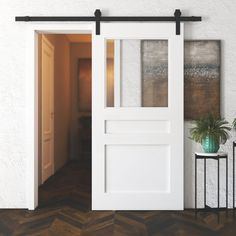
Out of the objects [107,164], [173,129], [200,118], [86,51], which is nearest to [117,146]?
[107,164]

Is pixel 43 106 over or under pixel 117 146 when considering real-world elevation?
over

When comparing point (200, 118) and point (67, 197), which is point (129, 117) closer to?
point (200, 118)

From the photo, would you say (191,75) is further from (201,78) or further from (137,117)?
(137,117)

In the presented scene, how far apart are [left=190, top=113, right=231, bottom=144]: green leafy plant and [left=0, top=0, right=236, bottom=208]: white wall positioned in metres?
0.97

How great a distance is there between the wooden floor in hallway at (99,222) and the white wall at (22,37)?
1.26ft

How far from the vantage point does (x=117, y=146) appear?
375 centimetres

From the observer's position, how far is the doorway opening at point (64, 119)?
4.87 meters

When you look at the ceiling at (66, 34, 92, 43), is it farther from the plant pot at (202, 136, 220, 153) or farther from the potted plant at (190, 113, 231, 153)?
the plant pot at (202, 136, 220, 153)

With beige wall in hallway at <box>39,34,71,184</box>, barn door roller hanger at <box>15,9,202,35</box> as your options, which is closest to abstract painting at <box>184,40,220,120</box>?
barn door roller hanger at <box>15,9,202,35</box>

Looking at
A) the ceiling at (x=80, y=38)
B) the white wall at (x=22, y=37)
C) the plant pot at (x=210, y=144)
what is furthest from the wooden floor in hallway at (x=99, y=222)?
the ceiling at (x=80, y=38)

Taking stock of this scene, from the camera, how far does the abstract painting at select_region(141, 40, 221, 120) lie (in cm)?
374

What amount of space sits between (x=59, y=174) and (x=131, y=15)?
335cm

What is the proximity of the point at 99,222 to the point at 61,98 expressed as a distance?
3959 mm

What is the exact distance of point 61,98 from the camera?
22.6 feet
